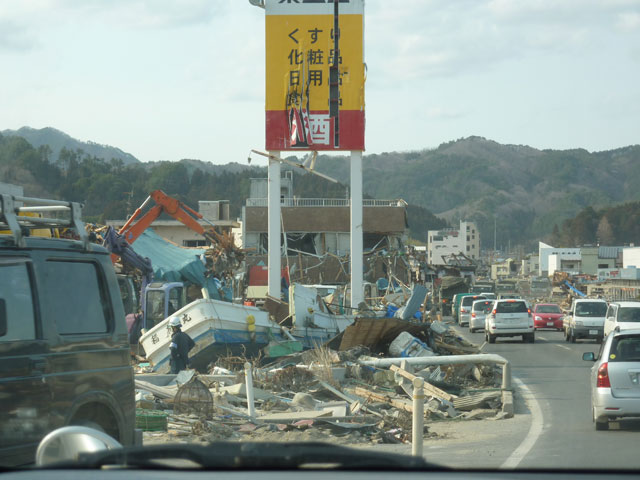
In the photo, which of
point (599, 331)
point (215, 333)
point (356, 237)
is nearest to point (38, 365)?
point (215, 333)

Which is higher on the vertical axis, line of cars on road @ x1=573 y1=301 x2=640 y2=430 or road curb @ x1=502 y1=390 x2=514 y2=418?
line of cars on road @ x1=573 y1=301 x2=640 y2=430

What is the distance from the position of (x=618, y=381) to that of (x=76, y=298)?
8332 millimetres

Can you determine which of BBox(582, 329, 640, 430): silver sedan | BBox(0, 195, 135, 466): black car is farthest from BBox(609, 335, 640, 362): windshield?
BBox(0, 195, 135, 466): black car

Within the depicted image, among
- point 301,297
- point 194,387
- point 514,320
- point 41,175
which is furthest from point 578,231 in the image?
point 194,387

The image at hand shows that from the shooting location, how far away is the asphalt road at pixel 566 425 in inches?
390

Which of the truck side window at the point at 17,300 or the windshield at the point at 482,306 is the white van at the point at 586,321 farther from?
the truck side window at the point at 17,300

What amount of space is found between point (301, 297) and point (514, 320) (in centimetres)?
1225

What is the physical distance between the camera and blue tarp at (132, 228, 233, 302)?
31000mm

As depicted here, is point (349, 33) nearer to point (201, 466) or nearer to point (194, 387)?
point (194, 387)

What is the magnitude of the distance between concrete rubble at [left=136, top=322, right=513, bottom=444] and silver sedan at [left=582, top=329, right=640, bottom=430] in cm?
231

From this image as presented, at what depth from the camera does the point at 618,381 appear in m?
12.5

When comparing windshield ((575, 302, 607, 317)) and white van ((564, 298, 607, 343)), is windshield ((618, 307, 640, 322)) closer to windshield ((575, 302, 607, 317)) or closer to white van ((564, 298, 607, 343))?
white van ((564, 298, 607, 343))

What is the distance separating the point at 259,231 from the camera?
75.1 m

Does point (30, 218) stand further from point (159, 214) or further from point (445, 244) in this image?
point (445, 244)
